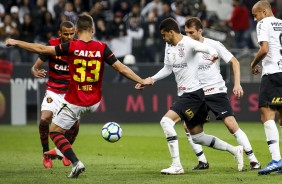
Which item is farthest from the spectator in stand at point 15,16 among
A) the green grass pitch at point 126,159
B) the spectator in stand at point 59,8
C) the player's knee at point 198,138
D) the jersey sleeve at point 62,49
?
the jersey sleeve at point 62,49

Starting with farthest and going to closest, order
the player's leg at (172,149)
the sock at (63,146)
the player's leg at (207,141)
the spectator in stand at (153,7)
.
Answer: the spectator in stand at (153,7), the player's leg at (207,141), the player's leg at (172,149), the sock at (63,146)

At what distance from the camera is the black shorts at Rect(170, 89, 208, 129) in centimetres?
1168

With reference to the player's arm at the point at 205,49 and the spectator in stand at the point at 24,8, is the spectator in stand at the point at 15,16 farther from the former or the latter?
the player's arm at the point at 205,49

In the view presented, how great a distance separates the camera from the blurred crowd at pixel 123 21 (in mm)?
25062

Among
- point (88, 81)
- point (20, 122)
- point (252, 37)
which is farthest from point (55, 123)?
point (252, 37)

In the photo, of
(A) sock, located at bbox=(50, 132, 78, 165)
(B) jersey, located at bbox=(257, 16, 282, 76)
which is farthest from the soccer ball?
(B) jersey, located at bbox=(257, 16, 282, 76)

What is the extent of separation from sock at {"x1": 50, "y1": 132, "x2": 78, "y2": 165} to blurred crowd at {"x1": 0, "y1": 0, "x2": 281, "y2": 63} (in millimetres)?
13014

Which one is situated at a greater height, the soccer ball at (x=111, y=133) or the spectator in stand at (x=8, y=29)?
A: the spectator in stand at (x=8, y=29)

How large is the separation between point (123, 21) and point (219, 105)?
13.8 metres

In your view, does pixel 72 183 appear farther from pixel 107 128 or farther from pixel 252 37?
pixel 252 37

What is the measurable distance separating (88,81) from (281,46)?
278 cm

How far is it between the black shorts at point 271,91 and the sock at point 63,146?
2766mm

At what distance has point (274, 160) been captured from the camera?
11.2m

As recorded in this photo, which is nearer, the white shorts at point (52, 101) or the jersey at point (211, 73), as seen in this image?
the jersey at point (211, 73)
